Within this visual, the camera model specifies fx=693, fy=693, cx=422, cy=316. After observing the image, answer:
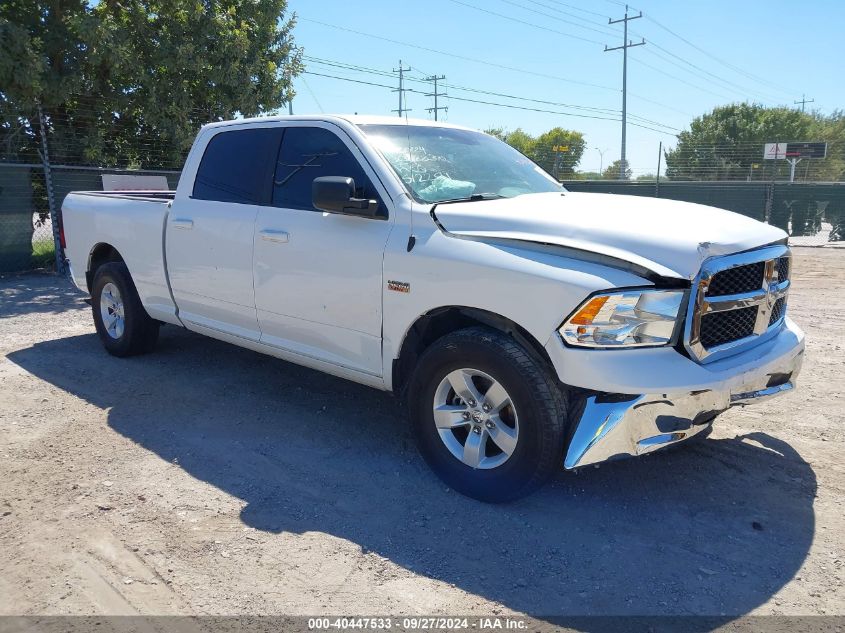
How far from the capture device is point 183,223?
534cm

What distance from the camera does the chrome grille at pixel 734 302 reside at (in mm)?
3240

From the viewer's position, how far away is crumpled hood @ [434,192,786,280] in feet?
10.6

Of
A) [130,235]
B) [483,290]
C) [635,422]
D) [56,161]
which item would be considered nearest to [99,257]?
[130,235]

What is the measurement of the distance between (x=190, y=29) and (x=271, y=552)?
12.6 meters

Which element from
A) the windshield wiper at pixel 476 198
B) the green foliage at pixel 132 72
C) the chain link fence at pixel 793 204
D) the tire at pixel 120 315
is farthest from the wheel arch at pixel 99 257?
the chain link fence at pixel 793 204

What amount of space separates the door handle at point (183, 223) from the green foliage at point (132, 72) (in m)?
7.79

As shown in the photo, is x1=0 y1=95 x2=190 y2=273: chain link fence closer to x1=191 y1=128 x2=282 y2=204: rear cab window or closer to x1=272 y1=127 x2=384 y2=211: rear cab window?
x1=191 y1=128 x2=282 y2=204: rear cab window

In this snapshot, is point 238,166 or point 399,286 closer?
point 399,286

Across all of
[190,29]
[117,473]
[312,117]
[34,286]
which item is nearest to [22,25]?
[190,29]

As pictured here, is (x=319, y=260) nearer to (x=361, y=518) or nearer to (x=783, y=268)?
(x=361, y=518)

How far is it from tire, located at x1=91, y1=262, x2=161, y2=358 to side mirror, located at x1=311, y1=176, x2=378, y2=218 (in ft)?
9.51

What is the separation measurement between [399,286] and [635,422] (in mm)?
1461

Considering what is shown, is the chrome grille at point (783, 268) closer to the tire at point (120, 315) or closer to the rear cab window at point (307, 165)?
the rear cab window at point (307, 165)

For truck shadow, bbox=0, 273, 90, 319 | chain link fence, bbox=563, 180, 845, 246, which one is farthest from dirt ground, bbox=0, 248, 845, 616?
chain link fence, bbox=563, 180, 845, 246
